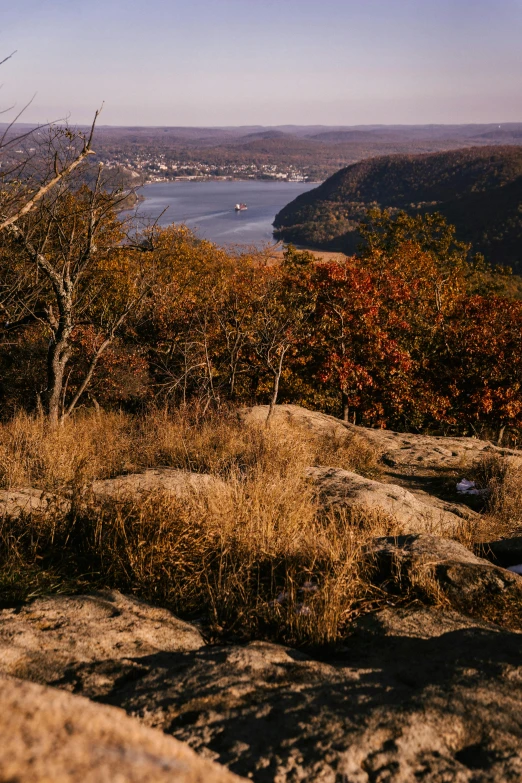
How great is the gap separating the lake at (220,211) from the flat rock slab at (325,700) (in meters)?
67.1

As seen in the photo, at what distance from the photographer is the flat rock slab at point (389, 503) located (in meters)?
5.93

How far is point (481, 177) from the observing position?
125 m

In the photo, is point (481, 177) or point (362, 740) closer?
point (362, 740)

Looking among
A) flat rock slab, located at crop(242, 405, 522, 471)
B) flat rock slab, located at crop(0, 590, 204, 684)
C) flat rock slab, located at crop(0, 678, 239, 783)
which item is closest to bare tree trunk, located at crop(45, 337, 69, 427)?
flat rock slab, located at crop(242, 405, 522, 471)

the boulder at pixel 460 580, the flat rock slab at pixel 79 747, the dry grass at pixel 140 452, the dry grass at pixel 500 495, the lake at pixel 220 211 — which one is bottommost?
the dry grass at pixel 500 495

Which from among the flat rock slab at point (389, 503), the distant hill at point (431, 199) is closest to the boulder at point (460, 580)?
the flat rock slab at point (389, 503)

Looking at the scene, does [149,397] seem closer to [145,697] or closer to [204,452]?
[204,452]

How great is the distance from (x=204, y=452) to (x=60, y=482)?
7.65 ft

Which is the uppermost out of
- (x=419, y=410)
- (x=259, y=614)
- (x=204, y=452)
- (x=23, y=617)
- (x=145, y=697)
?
(x=145, y=697)

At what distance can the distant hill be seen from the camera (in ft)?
306

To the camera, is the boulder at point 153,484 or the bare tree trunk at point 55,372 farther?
the bare tree trunk at point 55,372

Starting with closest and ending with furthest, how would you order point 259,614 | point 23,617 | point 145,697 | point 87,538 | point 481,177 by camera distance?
1. point 145,697
2. point 23,617
3. point 259,614
4. point 87,538
5. point 481,177

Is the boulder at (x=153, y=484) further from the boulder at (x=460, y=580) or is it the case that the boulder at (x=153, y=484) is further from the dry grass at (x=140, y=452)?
the boulder at (x=460, y=580)

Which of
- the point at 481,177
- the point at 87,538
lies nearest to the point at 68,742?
the point at 87,538
